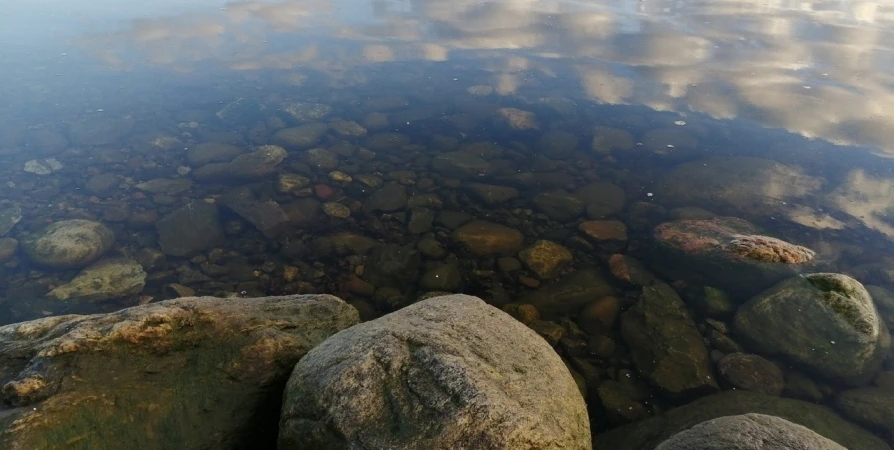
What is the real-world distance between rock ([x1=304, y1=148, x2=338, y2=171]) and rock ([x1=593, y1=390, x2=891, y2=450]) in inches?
318

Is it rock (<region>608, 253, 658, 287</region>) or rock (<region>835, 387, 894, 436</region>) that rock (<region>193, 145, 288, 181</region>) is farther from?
rock (<region>835, 387, 894, 436</region>)

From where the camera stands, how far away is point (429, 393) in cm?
310

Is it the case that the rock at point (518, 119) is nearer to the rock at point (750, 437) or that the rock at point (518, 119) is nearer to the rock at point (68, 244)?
the rock at point (68, 244)

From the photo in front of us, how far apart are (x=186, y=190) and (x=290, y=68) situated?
757 centimetres

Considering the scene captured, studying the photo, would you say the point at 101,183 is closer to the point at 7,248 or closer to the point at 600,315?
the point at 7,248

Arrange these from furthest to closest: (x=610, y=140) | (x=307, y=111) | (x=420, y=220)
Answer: (x=307, y=111) < (x=610, y=140) < (x=420, y=220)

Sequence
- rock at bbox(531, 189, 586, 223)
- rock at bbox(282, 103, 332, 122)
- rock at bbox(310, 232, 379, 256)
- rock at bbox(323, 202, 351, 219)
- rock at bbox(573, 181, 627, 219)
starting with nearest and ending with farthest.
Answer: rock at bbox(310, 232, 379, 256)
rock at bbox(531, 189, 586, 223)
rock at bbox(573, 181, 627, 219)
rock at bbox(323, 202, 351, 219)
rock at bbox(282, 103, 332, 122)

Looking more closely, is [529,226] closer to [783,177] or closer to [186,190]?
[783,177]

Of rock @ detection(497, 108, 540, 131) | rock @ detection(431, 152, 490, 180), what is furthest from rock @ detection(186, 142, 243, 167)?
rock @ detection(497, 108, 540, 131)

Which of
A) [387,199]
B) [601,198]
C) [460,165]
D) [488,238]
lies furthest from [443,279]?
[601,198]

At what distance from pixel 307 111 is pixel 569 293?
9497 millimetres

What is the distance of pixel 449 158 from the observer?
35.6 feet

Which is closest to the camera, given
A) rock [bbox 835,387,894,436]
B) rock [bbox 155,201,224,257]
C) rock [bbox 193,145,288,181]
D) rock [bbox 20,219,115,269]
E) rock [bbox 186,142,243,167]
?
rock [bbox 835,387,894,436]

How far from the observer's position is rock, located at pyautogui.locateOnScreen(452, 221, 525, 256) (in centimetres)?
820
